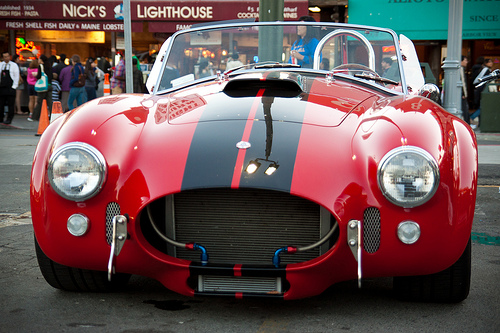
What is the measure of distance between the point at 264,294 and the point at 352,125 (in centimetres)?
84

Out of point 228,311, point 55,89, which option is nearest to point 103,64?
point 55,89

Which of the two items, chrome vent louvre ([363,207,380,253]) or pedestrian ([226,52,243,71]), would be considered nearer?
chrome vent louvre ([363,207,380,253])

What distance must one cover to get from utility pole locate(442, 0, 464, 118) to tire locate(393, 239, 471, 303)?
830 centimetres

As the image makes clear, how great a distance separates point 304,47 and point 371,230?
204 cm

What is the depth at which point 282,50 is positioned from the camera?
442 centimetres

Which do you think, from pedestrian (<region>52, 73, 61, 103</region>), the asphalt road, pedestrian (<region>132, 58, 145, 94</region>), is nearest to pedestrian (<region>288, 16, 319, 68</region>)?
the asphalt road

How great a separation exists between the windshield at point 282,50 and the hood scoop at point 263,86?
732 millimetres

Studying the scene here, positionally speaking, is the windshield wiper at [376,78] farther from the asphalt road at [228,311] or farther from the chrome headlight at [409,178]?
the chrome headlight at [409,178]

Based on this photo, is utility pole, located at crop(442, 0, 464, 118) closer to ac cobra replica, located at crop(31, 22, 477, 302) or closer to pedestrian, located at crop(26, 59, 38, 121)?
ac cobra replica, located at crop(31, 22, 477, 302)

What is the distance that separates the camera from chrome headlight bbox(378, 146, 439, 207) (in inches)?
104

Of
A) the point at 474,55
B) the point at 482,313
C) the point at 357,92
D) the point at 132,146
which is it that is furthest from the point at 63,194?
the point at 474,55

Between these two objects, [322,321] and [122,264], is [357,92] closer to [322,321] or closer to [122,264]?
[322,321]

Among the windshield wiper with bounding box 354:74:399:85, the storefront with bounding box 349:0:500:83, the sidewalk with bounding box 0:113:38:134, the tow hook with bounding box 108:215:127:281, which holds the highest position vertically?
the storefront with bounding box 349:0:500:83

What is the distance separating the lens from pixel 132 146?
288 centimetres
